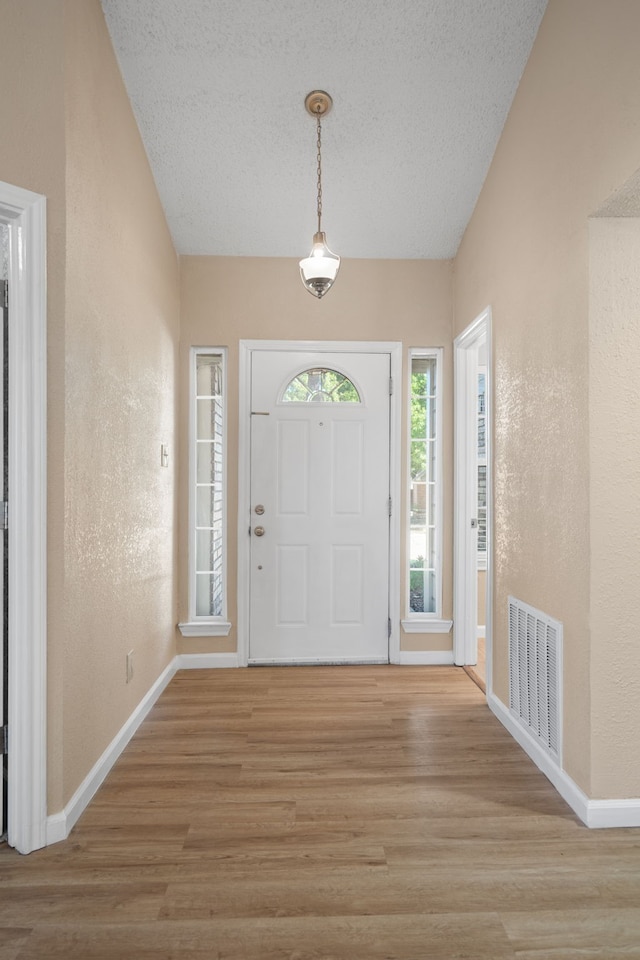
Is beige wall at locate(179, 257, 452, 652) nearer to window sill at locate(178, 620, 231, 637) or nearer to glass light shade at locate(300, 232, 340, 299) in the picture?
window sill at locate(178, 620, 231, 637)

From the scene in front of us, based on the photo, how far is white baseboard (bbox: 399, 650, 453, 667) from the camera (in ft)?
12.2

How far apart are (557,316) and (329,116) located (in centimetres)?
149

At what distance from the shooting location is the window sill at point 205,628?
11.9 ft

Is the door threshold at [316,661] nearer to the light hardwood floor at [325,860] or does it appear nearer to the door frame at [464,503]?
the door frame at [464,503]

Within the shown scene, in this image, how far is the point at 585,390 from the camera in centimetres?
203

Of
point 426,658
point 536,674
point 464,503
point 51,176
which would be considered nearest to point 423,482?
point 464,503

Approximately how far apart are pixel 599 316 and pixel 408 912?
195 centimetres

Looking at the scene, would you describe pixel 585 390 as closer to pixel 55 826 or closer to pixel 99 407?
pixel 99 407

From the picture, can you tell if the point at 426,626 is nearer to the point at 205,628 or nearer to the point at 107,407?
the point at 205,628

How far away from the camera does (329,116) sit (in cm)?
275

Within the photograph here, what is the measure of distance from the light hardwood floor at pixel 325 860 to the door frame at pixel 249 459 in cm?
96

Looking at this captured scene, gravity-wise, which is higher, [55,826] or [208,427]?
[208,427]

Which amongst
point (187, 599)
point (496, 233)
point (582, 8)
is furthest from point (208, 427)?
point (582, 8)

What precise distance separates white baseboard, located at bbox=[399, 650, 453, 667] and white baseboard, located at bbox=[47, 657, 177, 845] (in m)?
1.55
